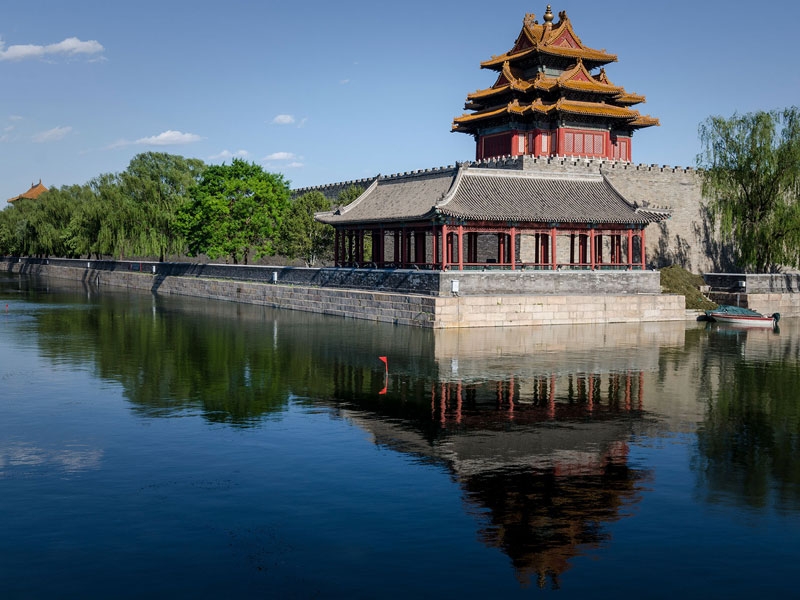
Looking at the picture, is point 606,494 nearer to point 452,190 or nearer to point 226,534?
point 226,534

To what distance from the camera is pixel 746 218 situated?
50.4m

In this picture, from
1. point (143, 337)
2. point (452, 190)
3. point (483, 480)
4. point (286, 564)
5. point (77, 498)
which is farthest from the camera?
point (452, 190)

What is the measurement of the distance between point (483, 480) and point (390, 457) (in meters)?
2.07

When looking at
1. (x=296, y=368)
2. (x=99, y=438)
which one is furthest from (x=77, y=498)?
(x=296, y=368)

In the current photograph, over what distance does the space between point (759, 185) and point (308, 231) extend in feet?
90.7

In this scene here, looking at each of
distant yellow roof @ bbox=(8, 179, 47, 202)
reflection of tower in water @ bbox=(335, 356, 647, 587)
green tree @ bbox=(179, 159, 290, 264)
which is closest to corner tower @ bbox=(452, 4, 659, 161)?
green tree @ bbox=(179, 159, 290, 264)

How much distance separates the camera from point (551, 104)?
54312 millimetres

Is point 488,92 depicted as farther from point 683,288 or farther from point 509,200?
point 683,288

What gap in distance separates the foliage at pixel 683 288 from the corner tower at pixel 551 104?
11535 millimetres

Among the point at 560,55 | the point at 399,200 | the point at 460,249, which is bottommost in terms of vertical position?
the point at 460,249

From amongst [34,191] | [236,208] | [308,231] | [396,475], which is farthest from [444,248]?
[34,191]

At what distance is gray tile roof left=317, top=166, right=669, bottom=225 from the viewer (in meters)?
39.6

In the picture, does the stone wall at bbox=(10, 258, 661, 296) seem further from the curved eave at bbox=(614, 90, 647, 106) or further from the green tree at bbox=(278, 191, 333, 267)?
the curved eave at bbox=(614, 90, 647, 106)

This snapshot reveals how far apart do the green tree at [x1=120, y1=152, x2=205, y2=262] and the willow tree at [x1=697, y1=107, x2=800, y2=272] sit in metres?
36.9
